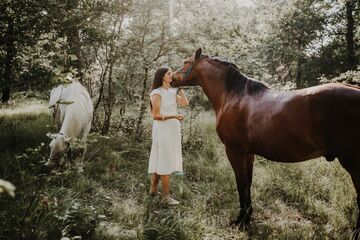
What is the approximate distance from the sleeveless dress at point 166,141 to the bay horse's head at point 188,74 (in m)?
0.24

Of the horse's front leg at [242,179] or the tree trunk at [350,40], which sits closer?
the horse's front leg at [242,179]

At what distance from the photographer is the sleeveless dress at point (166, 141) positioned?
16.3 feet

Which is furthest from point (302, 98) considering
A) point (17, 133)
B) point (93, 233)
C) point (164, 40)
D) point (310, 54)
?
point (310, 54)

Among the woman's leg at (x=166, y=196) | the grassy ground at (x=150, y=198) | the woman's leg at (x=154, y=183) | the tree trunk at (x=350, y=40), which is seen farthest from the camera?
the tree trunk at (x=350, y=40)

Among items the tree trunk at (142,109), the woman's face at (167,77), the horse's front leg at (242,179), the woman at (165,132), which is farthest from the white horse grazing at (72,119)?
the tree trunk at (142,109)

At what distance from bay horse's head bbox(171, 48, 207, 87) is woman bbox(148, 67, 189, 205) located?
0.56 feet

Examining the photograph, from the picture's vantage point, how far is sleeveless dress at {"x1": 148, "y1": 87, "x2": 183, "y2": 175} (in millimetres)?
4973

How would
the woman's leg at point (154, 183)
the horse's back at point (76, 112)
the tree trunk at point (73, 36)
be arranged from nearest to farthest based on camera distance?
the horse's back at point (76, 112) < the woman's leg at point (154, 183) < the tree trunk at point (73, 36)

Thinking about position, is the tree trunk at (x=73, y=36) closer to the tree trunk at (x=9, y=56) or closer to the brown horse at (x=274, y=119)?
the tree trunk at (x=9, y=56)

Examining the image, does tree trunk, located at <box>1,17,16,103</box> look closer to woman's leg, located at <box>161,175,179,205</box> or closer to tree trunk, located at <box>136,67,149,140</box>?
tree trunk, located at <box>136,67,149,140</box>

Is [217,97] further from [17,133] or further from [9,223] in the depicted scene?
[17,133]

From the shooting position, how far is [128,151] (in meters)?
6.10

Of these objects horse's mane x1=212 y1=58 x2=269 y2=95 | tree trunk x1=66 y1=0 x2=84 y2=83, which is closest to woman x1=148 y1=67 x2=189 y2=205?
horse's mane x1=212 y1=58 x2=269 y2=95

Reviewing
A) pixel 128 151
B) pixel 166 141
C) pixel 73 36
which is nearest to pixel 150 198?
pixel 166 141
